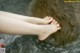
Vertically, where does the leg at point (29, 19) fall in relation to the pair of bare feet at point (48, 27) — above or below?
above

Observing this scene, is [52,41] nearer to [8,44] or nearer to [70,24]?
[70,24]

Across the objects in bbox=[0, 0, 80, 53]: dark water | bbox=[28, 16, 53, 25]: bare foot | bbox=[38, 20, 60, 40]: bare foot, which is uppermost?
bbox=[28, 16, 53, 25]: bare foot

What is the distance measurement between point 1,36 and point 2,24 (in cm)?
9

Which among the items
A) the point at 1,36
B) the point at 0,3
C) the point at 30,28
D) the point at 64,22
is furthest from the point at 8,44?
the point at 64,22

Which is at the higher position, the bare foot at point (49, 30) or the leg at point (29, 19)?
the leg at point (29, 19)

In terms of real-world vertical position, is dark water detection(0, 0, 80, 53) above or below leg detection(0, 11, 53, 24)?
below

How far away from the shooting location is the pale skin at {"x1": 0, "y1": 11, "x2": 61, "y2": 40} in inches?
52.2

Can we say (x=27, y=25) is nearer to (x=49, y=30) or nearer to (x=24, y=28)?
(x=24, y=28)

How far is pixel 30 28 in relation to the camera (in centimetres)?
135

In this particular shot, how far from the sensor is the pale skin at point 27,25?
4.35 ft

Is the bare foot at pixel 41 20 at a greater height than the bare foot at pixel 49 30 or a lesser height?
greater

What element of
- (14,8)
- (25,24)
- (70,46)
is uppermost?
(14,8)

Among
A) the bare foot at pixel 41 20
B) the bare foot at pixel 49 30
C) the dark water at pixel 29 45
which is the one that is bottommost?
the dark water at pixel 29 45

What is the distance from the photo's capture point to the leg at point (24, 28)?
1.32 meters
